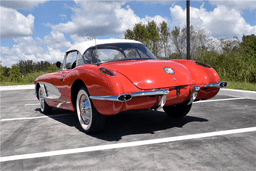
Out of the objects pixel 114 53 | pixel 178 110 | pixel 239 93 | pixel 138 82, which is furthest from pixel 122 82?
pixel 239 93

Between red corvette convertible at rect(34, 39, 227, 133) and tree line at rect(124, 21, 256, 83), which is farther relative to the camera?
tree line at rect(124, 21, 256, 83)

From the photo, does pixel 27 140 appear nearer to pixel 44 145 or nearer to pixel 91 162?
pixel 44 145

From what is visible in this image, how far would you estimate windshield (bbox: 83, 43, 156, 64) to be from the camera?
459 centimetres

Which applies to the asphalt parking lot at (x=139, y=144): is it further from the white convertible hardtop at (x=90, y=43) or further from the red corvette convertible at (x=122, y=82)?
the white convertible hardtop at (x=90, y=43)

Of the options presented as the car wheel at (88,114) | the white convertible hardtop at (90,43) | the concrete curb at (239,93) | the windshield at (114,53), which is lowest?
the concrete curb at (239,93)

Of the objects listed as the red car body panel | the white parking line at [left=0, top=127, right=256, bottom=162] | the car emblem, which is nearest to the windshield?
the red car body panel

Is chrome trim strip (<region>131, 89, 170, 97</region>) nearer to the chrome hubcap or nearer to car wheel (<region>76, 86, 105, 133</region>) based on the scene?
car wheel (<region>76, 86, 105, 133</region>)

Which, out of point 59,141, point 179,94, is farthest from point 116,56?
point 59,141

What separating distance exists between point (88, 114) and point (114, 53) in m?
1.27

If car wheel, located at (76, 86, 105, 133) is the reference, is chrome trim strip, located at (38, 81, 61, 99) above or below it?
above

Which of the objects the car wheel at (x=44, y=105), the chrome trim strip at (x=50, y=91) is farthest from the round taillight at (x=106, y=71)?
the car wheel at (x=44, y=105)

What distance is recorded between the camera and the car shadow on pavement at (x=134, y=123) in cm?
418

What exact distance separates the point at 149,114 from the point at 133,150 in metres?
2.57

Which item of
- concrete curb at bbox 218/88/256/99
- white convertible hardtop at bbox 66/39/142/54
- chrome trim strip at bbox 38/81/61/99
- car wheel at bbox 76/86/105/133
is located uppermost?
white convertible hardtop at bbox 66/39/142/54
